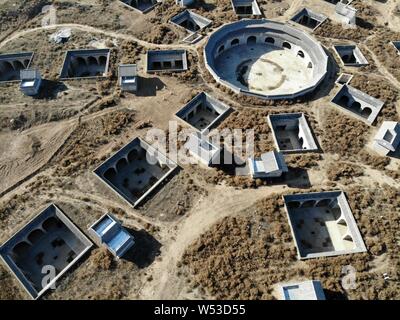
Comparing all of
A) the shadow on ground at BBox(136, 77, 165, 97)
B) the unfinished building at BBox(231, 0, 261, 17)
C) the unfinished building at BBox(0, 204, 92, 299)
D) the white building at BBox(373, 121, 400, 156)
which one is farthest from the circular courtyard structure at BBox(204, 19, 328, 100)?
the unfinished building at BBox(0, 204, 92, 299)

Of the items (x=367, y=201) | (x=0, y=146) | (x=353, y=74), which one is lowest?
(x=0, y=146)

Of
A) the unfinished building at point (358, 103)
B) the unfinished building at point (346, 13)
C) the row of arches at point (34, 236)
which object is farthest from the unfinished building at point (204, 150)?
the unfinished building at point (346, 13)

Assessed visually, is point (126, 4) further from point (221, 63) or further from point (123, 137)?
point (123, 137)

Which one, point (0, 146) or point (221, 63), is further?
point (221, 63)

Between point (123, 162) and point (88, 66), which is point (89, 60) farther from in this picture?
point (123, 162)

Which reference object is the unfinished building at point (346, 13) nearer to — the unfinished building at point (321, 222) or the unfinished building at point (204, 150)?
the unfinished building at point (321, 222)

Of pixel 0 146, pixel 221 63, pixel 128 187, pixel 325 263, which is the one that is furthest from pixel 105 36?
pixel 325 263

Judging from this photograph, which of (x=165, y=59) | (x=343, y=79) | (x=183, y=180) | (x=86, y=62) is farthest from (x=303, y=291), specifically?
(x=86, y=62)
